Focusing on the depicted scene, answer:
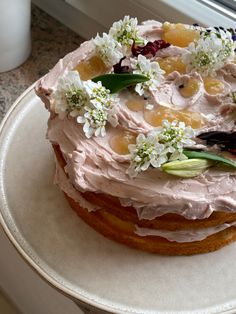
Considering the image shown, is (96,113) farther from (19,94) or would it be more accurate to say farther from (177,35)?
(19,94)

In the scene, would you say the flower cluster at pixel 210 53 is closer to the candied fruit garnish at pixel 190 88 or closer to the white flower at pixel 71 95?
the candied fruit garnish at pixel 190 88

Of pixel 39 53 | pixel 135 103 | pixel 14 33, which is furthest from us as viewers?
pixel 39 53

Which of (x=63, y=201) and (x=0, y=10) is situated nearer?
(x=63, y=201)

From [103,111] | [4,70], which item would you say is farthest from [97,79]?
[4,70]

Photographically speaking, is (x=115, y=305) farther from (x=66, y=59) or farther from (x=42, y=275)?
(x=66, y=59)

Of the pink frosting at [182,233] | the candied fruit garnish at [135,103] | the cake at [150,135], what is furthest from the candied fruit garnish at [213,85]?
the pink frosting at [182,233]

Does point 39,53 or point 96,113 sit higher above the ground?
point 96,113

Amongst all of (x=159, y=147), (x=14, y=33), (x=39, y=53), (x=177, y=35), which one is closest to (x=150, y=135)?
(x=159, y=147)

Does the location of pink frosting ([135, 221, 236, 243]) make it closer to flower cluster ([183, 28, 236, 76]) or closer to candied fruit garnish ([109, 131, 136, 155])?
candied fruit garnish ([109, 131, 136, 155])
